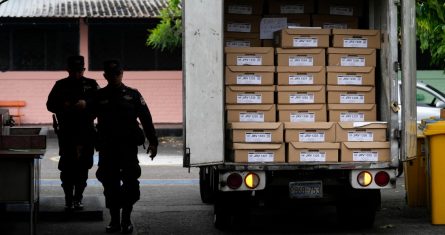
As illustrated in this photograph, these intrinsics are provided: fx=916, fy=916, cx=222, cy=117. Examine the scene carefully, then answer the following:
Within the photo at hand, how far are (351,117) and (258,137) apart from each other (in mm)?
1075

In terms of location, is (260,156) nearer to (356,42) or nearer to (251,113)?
(251,113)

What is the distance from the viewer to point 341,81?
980 cm

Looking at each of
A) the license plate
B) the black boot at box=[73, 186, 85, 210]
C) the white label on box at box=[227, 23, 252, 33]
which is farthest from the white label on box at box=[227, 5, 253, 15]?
the black boot at box=[73, 186, 85, 210]

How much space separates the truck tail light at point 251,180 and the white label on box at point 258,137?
1.25 feet

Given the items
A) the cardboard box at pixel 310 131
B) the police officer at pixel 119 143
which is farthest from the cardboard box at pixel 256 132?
the police officer at pixel 119 143

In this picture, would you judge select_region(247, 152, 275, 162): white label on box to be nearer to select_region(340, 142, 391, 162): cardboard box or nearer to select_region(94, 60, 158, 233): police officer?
select_region(340, 142, 391, 162): cardboard box

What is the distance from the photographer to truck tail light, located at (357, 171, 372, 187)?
9.38 meters

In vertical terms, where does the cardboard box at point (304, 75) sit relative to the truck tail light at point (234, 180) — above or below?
above

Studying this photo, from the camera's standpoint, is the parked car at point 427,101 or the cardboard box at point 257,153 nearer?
the cardboard box at point 257,153

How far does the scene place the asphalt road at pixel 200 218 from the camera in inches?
393

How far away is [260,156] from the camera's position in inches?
370

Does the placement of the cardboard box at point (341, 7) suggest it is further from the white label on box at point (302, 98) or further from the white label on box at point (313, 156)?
the white label on box at point (313, 156)

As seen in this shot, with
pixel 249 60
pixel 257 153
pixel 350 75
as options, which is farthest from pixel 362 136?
pixel 249 60

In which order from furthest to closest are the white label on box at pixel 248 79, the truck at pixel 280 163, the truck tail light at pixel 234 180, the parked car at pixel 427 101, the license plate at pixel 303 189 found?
the parked car at pixel 427 101
the white label on box at pixel 248 79
the license plate at pixel 303 189
the truck tail light at pixel 234 180
the truck at pixel 280 163
